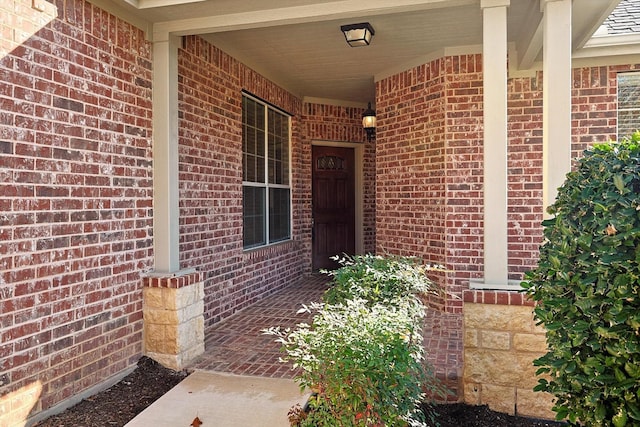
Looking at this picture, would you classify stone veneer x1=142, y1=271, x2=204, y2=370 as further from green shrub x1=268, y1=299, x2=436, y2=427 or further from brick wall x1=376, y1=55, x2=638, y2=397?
brick wall x1=376, y1=55, x2=638, y2=397

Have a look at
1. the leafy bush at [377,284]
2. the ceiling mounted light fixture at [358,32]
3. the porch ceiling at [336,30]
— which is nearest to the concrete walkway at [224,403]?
the leafy bush at [377,284]

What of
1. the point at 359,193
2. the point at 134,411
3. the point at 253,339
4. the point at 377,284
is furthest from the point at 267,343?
the point at 359,193

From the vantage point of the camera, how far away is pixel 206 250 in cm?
460

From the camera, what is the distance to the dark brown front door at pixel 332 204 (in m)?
7.84

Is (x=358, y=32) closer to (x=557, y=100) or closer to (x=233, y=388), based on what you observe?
(x=557, y=100)

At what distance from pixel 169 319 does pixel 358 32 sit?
3.12 metres

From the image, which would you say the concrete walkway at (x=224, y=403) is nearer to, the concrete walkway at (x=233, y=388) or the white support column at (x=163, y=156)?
the concrete walkway at (x=233, y=388)

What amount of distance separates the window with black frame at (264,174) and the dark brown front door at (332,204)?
90cm

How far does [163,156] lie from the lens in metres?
3.74

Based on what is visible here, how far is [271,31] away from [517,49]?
2.65 metres

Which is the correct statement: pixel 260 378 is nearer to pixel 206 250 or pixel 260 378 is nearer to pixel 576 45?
pixel 206 250

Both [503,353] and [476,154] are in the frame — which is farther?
[476,154]

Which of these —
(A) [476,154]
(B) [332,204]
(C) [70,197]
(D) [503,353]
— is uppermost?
(A) [476,154]

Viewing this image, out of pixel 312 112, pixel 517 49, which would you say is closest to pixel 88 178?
pixel 517 49
